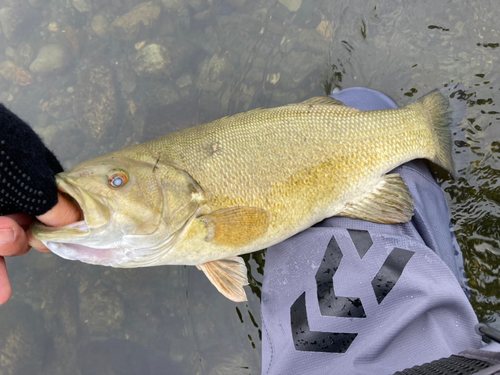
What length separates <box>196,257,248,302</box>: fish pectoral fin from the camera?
2.36 m

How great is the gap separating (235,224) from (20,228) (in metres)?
1.22

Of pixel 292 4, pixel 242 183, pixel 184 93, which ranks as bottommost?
pixel 242 183

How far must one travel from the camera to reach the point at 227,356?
318 centimetres

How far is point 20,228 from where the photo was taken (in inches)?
70.1

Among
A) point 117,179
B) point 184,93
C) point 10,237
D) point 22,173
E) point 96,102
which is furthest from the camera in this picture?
point 96,102

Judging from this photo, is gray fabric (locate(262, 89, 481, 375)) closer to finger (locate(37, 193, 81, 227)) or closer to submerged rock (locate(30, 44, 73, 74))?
finger (locate(37, 193, 81, 227))

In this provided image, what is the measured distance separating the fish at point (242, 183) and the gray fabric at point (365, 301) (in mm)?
196

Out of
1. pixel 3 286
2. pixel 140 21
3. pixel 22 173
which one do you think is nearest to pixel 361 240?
pixel 22 173

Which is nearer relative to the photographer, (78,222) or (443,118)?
(78,222)

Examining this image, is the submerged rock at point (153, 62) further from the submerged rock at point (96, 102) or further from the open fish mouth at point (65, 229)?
the open fish mouth at point (65, 229)

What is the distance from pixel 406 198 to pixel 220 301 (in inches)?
79.5

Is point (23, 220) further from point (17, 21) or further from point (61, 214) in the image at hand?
point (17, 21)

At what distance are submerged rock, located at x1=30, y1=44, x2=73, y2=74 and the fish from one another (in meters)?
3.03

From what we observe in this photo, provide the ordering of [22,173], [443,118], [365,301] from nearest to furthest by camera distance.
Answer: [22,173]
[365,301]
[443,118]
